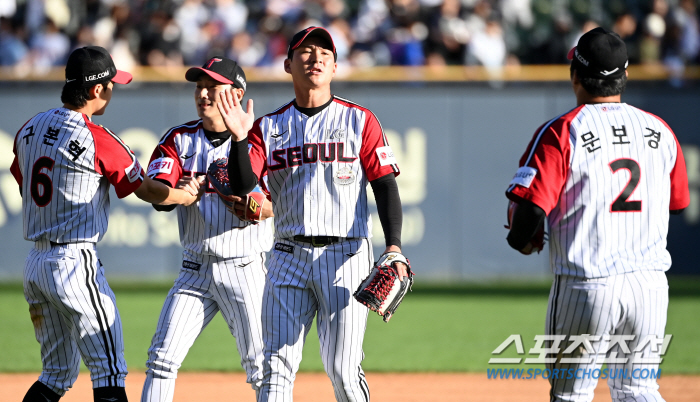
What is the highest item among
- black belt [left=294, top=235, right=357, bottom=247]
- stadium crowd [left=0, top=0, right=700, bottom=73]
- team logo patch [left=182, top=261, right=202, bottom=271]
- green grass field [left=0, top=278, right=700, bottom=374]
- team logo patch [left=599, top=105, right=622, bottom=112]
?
stadium crowd [left=0, top=0, right=700, bottom=73]

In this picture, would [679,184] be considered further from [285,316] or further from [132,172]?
[132,172]

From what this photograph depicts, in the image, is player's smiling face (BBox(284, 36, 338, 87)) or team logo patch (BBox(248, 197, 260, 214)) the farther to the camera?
team logo patch (BBox(248, 197, 260, 214))

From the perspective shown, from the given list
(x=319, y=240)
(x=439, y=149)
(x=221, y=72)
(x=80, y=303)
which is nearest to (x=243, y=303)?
(x=319, y=240)

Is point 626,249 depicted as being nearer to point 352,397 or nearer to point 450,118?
point 352,397

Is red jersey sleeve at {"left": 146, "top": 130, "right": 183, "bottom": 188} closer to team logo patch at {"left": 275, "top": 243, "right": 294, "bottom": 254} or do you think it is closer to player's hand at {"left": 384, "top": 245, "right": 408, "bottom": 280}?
team logo patch at {"left": 275, "top": 243, "right": 294, "bottom": 254}

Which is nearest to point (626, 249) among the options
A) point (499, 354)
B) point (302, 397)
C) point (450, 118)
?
point (302, 397)

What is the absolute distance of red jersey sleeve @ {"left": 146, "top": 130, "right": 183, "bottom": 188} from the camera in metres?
4.68

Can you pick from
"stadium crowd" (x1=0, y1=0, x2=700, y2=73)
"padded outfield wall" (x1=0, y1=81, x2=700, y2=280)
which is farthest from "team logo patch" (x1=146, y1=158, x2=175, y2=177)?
"stadium crowd" (x1=0, y1=0, x2=700, y2=73)

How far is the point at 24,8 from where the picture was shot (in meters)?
14.8

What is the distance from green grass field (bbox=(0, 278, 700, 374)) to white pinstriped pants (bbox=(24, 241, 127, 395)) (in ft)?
10.3

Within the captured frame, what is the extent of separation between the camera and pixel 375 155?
13.9 feet

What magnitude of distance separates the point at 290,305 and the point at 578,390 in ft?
4.85

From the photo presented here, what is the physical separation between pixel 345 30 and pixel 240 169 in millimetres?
10706

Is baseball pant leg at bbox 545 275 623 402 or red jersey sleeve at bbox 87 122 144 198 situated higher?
red jersey sleeve at bbox 87 122 144 198
